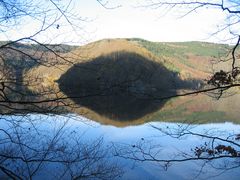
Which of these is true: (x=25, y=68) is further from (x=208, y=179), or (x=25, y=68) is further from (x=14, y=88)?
(x=208, y=179)

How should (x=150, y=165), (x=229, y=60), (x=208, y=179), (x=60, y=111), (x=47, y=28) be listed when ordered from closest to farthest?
(x=47, y=28), (x=60, y=111), (x=229, y=60), (x=208, y=179), (x=150, y=165)

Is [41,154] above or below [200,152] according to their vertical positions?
below

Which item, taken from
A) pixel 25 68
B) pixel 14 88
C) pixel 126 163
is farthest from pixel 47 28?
pixel 126 163

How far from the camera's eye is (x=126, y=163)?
12.7 metres

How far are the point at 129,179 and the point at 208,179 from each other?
2.35 meters

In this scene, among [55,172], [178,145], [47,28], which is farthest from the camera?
[178,145]

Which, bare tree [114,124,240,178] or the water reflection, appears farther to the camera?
bare tree [114,124,240,178]

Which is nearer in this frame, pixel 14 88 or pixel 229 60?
pixel 14 88

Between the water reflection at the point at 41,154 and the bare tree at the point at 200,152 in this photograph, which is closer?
the water reflection at the point at 41,154

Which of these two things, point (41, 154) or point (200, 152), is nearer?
point (200, 152)

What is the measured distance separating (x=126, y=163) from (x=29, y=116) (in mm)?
9782

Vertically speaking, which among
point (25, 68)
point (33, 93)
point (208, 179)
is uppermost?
point (25, 68)

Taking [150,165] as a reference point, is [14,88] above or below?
above

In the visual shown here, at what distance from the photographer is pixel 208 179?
36.6 feet
